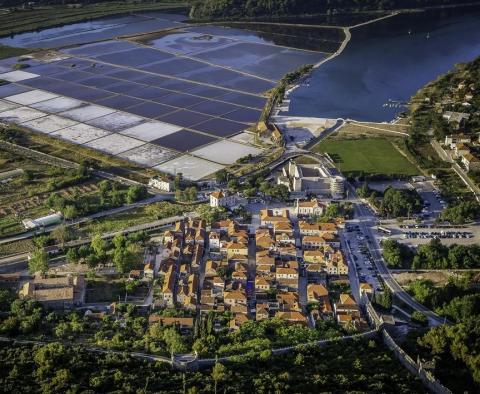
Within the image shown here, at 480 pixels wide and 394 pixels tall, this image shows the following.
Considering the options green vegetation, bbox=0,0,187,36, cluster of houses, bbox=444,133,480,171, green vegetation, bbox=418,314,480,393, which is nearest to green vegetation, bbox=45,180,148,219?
green vegetation, bbox=418,314,480,393

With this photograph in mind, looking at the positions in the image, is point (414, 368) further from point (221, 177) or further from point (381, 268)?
point (221, 177)

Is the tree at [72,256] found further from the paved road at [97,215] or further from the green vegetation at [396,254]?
the green vegetation at [396,254]

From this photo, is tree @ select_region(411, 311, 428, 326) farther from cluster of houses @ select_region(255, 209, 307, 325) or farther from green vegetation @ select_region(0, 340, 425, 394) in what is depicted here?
cluster of houses @ select_region(255, 209, 307, 325)

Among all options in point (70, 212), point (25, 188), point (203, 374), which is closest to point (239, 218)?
point (70, 212)

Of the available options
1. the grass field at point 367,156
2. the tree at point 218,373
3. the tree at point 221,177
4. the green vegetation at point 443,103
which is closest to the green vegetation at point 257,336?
the tree at point 218,373

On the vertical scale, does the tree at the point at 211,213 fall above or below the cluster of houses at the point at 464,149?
below

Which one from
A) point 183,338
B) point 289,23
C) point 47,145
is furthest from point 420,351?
point 289,23
